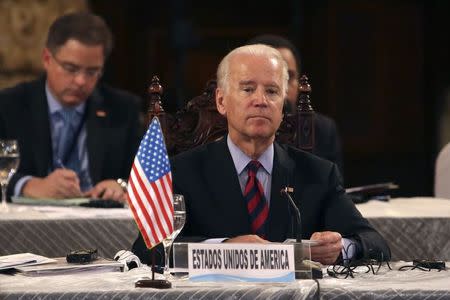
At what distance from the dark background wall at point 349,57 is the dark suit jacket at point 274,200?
5.66 metres

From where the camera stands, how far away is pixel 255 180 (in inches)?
123

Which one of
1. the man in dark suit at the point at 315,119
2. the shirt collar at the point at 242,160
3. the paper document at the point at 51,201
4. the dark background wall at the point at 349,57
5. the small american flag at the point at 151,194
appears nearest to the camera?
the small american flag at the point at 151,194

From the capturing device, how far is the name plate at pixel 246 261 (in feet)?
8.15

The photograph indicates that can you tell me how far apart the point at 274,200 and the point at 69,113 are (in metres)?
2.01

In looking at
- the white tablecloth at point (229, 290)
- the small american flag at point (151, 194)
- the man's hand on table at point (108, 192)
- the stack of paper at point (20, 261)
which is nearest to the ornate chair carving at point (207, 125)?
the man's hand on table at point (108, 192)

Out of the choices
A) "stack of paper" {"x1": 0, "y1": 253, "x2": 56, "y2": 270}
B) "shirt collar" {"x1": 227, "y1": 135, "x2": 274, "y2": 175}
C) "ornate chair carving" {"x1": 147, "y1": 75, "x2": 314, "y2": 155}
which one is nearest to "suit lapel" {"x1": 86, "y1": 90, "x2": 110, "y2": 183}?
"ornate chair carving" {"x1": 147, "y1": 75, "x2": 314, "y2": 155}

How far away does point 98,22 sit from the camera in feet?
16.0

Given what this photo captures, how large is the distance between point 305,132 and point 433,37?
5266 millimetres

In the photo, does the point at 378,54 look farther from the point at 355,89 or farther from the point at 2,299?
the point at 2,299

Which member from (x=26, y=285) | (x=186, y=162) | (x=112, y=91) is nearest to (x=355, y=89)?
(x=112, y=91)

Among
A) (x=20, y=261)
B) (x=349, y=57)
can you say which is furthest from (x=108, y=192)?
(x=349, y=57)

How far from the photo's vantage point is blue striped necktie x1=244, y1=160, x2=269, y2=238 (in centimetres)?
311

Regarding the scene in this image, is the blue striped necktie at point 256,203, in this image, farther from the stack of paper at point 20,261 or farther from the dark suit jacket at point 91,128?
the dark suit jacket at point 91,128

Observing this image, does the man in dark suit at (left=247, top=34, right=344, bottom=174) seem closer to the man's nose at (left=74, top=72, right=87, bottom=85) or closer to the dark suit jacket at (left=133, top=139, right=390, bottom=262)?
the man's nose at (left=74, top=72, right=87, bottom=85)
